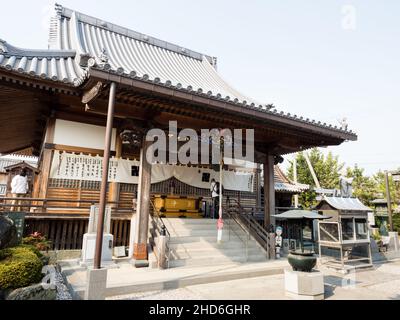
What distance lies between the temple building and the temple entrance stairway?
1.09 meters

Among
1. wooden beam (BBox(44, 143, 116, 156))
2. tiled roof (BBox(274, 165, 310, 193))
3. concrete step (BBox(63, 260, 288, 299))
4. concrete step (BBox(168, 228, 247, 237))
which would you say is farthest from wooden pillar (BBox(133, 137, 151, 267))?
tiled roof (BBox(274, 165, 310, 193))

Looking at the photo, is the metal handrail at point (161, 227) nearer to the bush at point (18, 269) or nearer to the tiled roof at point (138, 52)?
the bush at point (18, 269)

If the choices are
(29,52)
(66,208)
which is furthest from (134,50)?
(66,208)

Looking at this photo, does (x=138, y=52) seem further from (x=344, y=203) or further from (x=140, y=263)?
(x=344, y=203)

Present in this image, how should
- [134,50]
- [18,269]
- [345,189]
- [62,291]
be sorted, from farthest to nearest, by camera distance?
[134,50] < [345,189] < [62,291] < [18,269]

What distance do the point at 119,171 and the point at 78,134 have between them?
198 cm

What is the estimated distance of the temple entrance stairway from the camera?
8477mm

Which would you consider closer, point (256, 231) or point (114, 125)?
point (114, 125)

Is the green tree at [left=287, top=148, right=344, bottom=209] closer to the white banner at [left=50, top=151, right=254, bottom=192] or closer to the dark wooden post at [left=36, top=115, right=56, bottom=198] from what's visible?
the white banner at [left=50, top=151, right=254, bottom=192]

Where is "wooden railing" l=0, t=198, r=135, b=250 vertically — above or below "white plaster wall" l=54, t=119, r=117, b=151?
below

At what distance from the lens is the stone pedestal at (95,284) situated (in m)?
5.05

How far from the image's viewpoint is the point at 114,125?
34.2 feet

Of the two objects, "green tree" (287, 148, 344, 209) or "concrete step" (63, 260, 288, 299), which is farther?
"green tree" (287, 148, 344, 209)
